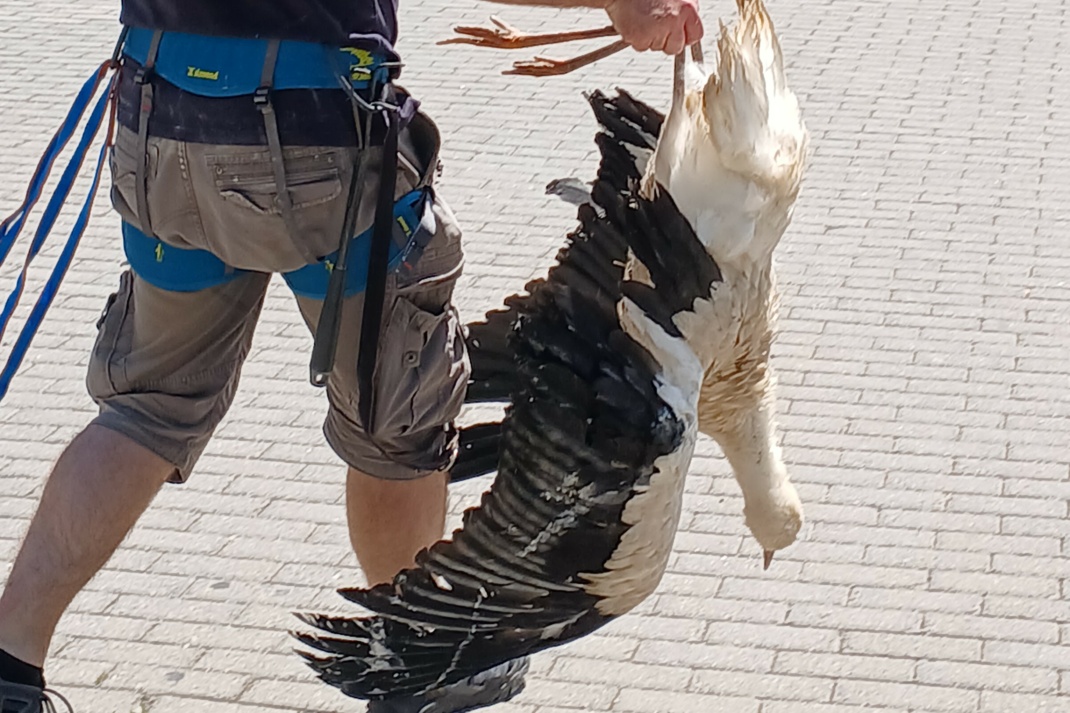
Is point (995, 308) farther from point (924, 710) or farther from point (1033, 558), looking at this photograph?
point (924, 710)

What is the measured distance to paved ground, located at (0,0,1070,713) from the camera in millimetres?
3812

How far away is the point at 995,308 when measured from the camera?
5805mm

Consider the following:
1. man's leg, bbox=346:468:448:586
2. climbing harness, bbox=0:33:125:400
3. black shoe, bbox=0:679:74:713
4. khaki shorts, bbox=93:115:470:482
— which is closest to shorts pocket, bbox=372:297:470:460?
khaki shorts, bbox=93:115:470:482

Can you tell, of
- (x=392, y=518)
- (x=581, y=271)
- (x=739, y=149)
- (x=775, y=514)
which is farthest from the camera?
(x=775, y=514)

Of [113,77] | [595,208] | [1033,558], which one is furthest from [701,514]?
[113,77]

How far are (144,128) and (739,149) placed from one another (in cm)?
106

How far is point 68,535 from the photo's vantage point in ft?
10.3

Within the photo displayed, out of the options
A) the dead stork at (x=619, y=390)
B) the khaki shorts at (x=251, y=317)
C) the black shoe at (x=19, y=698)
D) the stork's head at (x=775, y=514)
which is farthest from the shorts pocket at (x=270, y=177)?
the stork's head at (x=775, y=514)

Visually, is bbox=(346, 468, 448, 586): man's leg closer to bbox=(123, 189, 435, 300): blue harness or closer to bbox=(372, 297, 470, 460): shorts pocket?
bbox=(372, 297, 470, 460): shorts pocket

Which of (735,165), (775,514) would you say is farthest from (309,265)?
(775,514)

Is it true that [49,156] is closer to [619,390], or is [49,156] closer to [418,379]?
[418,379]

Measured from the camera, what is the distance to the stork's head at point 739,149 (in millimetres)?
2840

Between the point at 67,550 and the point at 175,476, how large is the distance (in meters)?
0.28

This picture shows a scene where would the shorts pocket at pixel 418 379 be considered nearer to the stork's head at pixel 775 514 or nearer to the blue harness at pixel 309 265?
the blue harness at pixel 309 265
